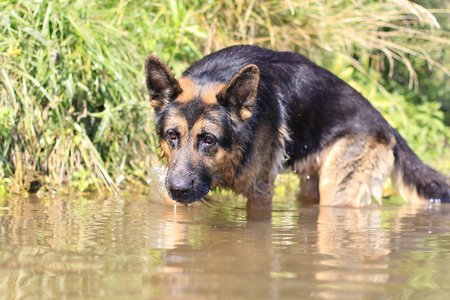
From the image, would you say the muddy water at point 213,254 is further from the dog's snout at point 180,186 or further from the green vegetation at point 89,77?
the green vegetation at point 89,77

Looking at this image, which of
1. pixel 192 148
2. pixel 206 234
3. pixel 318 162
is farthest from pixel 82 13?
pixel 206 234

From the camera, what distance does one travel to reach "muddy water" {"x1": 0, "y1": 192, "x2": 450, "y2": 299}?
2268 millimetres

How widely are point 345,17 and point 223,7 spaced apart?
6.82 ft

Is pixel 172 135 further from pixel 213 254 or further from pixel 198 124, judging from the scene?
pixel 213 254

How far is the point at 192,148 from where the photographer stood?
408 centimetres

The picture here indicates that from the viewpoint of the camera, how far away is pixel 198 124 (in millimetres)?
4109

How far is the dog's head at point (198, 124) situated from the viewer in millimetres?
4012

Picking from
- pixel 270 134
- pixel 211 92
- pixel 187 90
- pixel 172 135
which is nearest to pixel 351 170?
pixel 270 134

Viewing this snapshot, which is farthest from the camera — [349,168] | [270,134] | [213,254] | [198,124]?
[349,168]

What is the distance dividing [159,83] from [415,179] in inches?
126

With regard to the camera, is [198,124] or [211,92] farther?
[211,92]

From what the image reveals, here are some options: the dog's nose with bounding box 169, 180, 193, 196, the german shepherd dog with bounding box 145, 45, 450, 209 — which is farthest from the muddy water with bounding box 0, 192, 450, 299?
the german shepherd dog with bounding box 145, 45, 450, 209

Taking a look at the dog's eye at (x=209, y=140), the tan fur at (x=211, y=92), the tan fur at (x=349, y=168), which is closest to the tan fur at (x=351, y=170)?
the tan fur at (x=349, y=168)

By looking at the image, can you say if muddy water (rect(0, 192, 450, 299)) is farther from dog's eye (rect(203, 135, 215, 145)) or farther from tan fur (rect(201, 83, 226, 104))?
tan fur (rect(201, 83, 226, 104))
